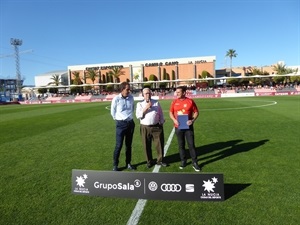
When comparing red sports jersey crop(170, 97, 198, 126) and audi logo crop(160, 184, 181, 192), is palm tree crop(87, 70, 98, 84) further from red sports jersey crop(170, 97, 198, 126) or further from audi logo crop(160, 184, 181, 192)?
audi logo crop(160, 184, 181, 192)

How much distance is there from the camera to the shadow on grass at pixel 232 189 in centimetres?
499

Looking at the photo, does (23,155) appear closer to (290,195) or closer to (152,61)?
(290,195)

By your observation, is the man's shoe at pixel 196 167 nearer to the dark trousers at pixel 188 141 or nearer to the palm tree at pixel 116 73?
the dark trousers at pixel 188 141

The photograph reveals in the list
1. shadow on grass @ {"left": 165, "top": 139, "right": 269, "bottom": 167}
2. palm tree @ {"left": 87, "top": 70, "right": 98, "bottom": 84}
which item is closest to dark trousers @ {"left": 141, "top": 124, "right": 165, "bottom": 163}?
shadow on grass @ {"left": 165, "top": 139, "right": 269, "bottom": 167}

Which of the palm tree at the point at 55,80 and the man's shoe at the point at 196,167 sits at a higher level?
the palm tree at the point at 55,80

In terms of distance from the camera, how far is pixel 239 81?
76.6 metres

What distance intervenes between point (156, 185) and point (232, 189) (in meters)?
1.46

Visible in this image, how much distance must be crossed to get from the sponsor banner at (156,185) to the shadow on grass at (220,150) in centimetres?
221

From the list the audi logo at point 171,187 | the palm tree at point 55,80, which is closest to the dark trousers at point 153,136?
the audi logo at point 171,187

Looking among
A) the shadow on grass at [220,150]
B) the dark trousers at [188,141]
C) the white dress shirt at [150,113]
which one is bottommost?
the shadow on grass at [220,150]

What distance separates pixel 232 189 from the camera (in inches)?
205

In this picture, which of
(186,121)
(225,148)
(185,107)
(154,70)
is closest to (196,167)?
(186,121)

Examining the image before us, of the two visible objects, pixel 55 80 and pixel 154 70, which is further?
pixel 55 80

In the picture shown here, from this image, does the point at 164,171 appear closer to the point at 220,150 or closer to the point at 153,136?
the point at 153,136
